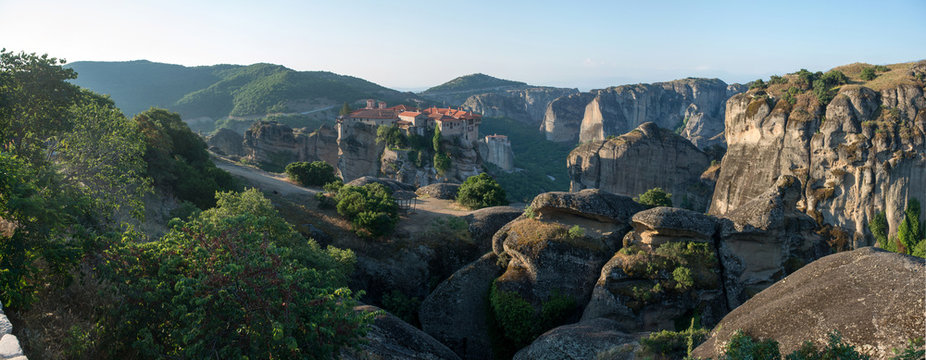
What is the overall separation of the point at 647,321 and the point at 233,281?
15997 mm

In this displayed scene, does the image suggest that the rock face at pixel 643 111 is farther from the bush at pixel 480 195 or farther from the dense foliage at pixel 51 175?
the dense foliage at pixel 51 175

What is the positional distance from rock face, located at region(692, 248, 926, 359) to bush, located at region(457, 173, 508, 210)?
71.1ft

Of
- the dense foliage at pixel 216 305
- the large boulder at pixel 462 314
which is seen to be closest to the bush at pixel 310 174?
the large boulder at pixel 462 314

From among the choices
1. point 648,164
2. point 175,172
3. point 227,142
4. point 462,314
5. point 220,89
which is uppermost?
point 220,89

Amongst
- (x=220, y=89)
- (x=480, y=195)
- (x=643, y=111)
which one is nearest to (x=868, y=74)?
(x=480, y=195)

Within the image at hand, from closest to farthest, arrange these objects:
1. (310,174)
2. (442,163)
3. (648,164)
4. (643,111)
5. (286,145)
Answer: (310,174) < (442,163) < (648,164) < (286,145) < (643,111)

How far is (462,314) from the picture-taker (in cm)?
2139

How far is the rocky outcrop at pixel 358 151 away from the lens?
6103 cm

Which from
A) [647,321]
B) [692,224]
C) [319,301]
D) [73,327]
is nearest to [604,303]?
[647,321]

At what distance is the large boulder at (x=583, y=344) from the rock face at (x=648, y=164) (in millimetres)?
45774

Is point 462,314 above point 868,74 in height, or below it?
below

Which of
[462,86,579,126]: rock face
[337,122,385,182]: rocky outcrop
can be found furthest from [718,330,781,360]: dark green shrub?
[462,86,579,126]: rock face

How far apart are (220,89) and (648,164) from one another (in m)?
125

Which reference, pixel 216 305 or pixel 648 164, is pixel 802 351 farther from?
pixel 648 164
